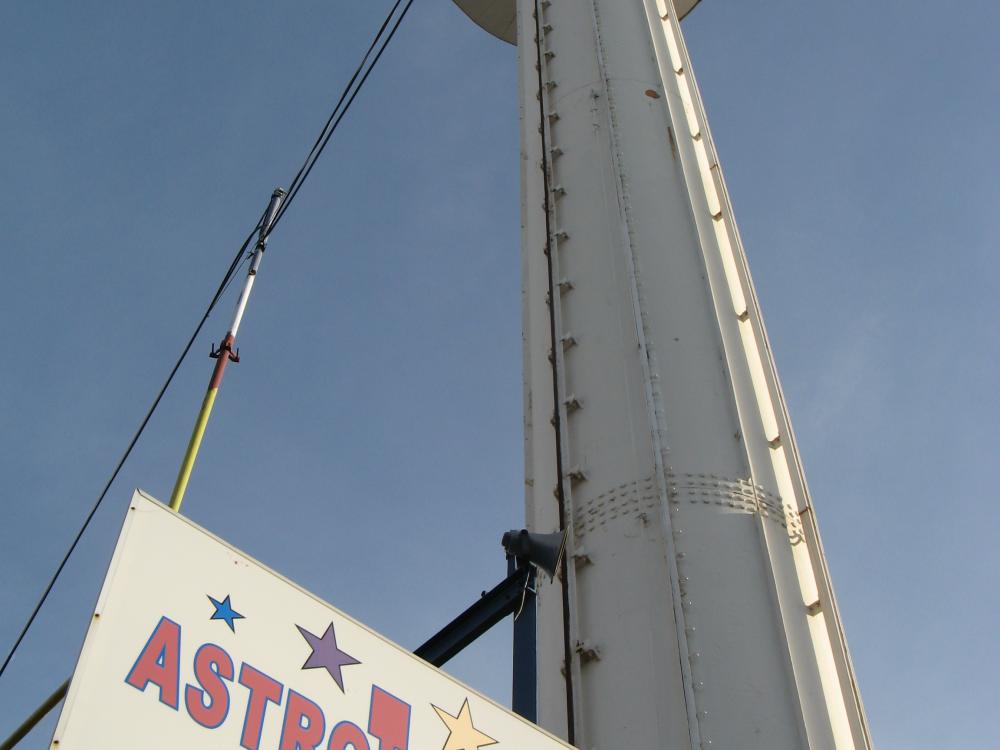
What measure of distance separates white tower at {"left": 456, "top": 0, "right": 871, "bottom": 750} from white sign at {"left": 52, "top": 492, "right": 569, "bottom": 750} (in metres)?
3.33

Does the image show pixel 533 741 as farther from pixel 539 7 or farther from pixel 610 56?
pixel 539 7

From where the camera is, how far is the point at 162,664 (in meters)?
4.35

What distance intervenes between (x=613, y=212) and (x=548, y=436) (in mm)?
3392

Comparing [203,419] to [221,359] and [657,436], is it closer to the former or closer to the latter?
[221,359]

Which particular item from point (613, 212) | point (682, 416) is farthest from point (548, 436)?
point (613, 212)

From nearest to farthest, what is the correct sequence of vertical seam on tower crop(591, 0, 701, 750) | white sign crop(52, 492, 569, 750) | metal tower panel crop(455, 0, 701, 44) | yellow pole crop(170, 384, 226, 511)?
white sign crop(52, 492, 569, 750)
vertical seam on tower crop(591, 0, 701, 750)
yellow pole crop(170, 384, 226, 511)
metal tower panel crop(455, 0, 701, 44)

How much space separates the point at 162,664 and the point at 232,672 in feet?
0.99

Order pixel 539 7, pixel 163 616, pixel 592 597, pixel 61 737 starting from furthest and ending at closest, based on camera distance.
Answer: pixel 539 7, pixel 592 597, pixel 163 616, pixel 61 737

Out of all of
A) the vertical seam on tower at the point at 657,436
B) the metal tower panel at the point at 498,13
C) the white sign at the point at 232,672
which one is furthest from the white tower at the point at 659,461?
the metal tower panel at the point at 498,13

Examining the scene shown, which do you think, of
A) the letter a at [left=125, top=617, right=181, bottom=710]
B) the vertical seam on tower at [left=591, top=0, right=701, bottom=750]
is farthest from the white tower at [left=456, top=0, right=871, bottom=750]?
the letter a at [left=125, top=617, right=181, bottom=710]

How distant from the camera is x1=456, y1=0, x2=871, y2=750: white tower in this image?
8.37 m

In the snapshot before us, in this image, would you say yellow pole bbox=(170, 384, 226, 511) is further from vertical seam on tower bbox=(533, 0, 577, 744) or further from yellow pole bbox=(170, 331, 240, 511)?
vertical seam on tower bbox=(533, 0, 577, 744)

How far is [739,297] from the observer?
1253 centimetres

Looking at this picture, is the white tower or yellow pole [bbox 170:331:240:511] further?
yellow pole [bbox 170:331:240:511]
